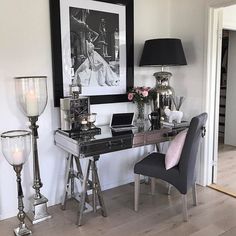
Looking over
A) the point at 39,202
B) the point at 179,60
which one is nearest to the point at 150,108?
the point at 179,60

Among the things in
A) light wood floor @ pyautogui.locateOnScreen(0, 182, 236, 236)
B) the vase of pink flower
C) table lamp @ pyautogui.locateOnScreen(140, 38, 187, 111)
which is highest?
table lamp @ pyautogui.locateOnScreen(140, 38, 187, 111)

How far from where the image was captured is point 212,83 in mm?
3092

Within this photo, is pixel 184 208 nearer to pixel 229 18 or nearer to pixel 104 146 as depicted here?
pixel 104 146

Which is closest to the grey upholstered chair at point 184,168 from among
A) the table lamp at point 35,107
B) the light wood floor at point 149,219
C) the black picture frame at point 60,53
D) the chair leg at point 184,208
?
the chair leg at point 184,208

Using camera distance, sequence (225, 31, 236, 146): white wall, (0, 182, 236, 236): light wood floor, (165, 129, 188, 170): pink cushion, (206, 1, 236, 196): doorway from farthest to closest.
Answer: (225, 31, 236, 146): white wall
(206, 1, 236, 196): doorway
(165, 129, 188, 170): pink cushion
(0, 182, 236, 236): light wood floor

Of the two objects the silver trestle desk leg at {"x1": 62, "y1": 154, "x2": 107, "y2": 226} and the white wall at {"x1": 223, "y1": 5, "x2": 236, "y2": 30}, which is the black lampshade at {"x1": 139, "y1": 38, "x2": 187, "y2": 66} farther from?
the silver trestle desk leg at {"x1": 62, "y1": 154, "x2": 107, "y2": 226}

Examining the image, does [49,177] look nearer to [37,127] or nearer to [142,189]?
[37,127]

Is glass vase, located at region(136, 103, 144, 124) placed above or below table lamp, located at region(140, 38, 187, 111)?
below

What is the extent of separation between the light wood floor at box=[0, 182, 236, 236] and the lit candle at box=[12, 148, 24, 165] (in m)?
0.63

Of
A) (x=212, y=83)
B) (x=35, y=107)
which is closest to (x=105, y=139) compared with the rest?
(x=35, y=107)

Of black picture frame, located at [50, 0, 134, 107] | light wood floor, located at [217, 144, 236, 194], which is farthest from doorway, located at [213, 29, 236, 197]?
black picture frame, located at [50, 0, 134, 107]

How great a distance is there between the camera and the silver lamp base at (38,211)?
2555mm

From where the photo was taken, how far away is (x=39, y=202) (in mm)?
2570

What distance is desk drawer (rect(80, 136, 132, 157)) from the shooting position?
234cm
